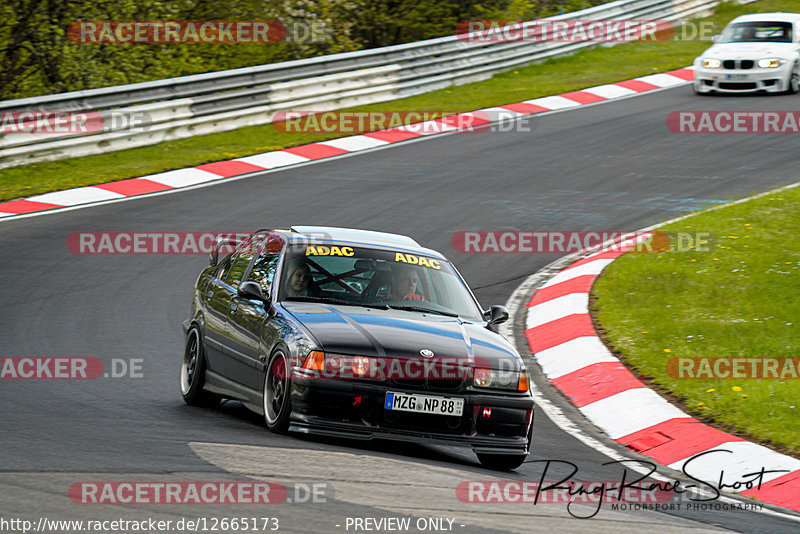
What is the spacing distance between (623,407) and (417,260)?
2.01 m

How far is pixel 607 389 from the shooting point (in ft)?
30.8

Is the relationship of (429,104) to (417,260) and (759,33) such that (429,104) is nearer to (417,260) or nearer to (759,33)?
(759,33)

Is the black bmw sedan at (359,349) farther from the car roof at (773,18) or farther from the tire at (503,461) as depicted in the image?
the car roof at (773,18)

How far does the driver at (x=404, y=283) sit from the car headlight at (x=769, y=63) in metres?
15.7

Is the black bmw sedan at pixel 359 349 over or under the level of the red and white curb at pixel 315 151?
over

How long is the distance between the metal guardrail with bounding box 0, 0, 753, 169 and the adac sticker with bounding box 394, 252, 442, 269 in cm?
1038

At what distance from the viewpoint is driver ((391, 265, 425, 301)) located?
8102 mm

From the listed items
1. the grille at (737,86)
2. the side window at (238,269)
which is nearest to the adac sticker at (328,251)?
the side window at (238,269)

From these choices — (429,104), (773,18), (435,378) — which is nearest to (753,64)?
(773,18)

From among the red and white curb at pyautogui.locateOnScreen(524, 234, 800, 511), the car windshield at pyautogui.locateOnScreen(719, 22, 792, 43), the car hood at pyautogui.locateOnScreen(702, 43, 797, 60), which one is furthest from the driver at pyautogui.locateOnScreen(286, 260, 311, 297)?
the car windshield at pyautogui.locateOnScreen(719, 22, 792, 43)

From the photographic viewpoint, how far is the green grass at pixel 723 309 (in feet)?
28.2

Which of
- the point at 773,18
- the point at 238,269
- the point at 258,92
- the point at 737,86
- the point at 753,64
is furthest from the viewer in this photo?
the point at 773,18

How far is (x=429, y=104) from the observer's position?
883 inches

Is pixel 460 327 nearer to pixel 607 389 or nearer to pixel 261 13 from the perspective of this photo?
pixel 607 389
